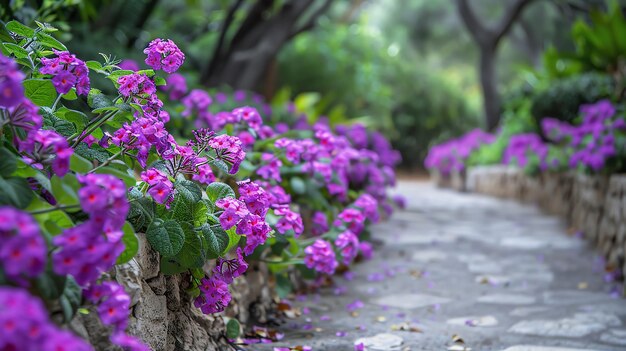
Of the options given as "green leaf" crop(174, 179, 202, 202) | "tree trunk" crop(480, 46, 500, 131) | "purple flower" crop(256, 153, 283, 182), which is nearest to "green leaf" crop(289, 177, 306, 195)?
"purple flower" crop(256, 153, 283, 182)

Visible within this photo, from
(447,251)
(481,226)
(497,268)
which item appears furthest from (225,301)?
(481,226)

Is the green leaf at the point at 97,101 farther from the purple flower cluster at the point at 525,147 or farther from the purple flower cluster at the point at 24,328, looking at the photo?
the purple flower cluster at the point at 525,147

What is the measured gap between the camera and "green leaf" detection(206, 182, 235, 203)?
1.67 m

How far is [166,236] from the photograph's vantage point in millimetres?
1461

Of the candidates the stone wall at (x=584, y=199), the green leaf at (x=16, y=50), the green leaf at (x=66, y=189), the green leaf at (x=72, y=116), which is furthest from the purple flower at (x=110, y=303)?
the stone wall at (x=584, y=199)

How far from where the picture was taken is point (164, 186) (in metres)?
1.40

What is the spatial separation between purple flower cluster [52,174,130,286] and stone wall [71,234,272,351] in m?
0.22

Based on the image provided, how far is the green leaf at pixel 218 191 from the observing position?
5.48ft

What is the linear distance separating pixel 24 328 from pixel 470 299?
2298 mm

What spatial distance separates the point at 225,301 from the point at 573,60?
6298mm

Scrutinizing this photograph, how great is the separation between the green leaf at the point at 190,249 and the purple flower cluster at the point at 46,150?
380mm

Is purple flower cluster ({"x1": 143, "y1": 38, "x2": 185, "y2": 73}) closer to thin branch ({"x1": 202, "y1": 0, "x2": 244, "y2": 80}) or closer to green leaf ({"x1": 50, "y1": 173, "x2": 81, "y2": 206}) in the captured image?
green leaf ({"x1": 50, "y1": 173, "x2": 81, "y2": 206})

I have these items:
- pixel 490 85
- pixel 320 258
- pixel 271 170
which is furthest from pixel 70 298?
pixel 490 85

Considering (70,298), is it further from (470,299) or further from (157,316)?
(470,299)
